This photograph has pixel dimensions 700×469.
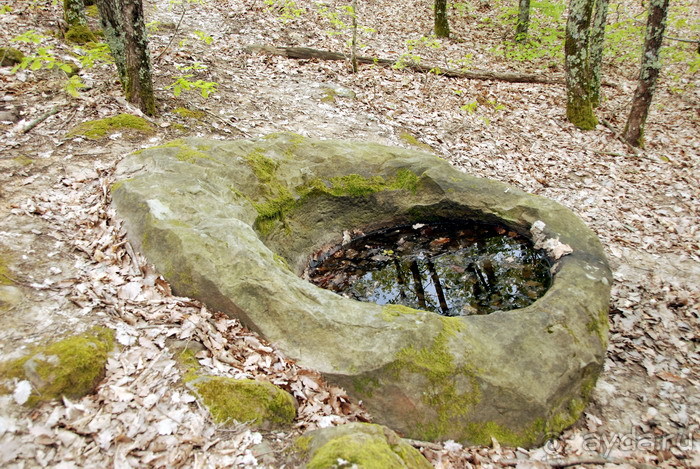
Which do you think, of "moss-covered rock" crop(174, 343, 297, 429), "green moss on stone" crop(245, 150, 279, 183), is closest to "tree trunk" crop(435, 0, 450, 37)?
"green moss on stone" crop(245, 150, 279, 183)

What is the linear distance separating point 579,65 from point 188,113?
873cm

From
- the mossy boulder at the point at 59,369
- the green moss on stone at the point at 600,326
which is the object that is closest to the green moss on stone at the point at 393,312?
the green moss on stone at the point at 600,326

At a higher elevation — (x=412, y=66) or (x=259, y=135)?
(x=412, y=66)

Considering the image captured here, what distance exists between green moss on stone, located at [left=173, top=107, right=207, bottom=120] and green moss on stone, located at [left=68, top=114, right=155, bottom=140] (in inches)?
32.3

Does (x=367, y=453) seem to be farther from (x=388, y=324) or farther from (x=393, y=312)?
(x=393, y=312)

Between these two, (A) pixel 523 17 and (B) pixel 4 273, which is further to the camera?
(A) pixel 523 17

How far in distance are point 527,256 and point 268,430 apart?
4257 mm

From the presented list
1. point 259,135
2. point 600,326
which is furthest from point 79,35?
point 600,326

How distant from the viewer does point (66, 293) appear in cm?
372

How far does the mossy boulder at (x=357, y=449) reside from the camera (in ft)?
8.25

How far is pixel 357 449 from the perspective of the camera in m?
2.57

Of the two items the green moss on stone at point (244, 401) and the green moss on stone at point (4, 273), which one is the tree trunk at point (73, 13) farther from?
the green moss on stone at point (244, 401)

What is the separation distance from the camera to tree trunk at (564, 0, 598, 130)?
9757mm

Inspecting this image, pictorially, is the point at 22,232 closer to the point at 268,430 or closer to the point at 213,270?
the point at 213,270
